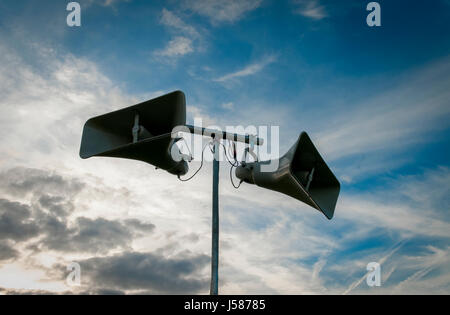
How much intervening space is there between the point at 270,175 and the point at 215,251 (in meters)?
1.09

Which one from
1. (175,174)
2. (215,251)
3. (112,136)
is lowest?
(215,251)

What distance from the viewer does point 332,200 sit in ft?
17.2

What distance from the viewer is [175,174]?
17.4 feet

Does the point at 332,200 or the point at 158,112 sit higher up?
the point at 158,112
